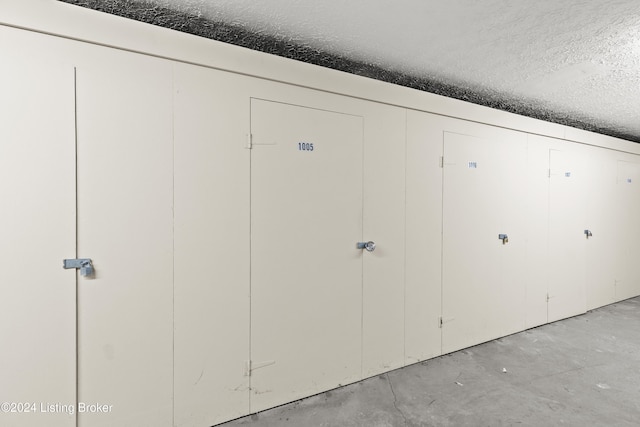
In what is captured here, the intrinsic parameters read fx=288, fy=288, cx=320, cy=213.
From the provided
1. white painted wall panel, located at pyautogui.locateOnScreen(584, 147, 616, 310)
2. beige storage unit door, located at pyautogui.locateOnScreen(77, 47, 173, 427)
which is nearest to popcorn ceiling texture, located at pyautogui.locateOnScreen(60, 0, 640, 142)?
beige storage unit door, located at pyautogui.locateOnScreen(77, 47, 173, 427)

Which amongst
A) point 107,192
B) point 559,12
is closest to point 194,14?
point 107,192

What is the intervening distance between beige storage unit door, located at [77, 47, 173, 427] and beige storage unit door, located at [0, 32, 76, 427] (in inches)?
2.1

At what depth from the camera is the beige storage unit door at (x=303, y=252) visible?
5.77 feet

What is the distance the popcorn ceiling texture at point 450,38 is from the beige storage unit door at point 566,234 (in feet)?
2.65

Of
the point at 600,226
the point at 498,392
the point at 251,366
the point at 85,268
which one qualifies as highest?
the point at 600,226

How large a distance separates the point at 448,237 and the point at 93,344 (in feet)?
8.14

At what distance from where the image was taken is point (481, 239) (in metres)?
2.63

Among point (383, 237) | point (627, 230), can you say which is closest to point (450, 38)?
point (383, 237)

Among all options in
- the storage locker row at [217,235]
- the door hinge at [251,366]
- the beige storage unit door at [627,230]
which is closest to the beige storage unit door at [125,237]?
the storage locker row at [217,235]

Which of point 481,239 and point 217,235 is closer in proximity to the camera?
point 217,235

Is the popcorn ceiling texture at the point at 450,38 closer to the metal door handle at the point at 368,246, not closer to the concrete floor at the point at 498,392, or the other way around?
the metal door handle at the point at 368,246

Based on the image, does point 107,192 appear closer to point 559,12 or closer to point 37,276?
point 37,276

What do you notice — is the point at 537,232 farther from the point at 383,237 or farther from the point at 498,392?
the point at 383,237

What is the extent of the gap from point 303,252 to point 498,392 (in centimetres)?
165
